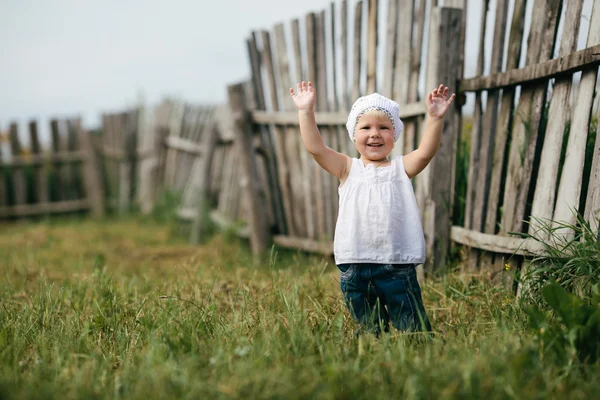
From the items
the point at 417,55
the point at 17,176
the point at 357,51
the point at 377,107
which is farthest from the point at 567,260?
the point at 17,176

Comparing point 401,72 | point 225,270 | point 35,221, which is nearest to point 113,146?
point 35,221

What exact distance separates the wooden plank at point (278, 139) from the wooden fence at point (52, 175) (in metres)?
5.87

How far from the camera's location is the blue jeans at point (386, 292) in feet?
8.61

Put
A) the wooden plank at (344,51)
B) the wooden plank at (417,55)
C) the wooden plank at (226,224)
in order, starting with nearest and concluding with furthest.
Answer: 1. the wooden plank at (417,55)
2. the wooden plank at (344,51)
3. the wooden plank at (226,224)

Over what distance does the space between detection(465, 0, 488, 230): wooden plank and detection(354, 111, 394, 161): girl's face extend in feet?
4.10

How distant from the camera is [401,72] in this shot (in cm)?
405

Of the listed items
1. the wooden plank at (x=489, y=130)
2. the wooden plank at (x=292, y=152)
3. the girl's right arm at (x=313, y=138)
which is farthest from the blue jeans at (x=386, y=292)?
the wooden plank at (x=292, y=152)

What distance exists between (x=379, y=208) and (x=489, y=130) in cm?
139

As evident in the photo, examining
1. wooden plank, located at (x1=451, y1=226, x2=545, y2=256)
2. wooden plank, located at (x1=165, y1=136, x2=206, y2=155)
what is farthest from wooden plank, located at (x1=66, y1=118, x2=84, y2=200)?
wooden plank, located at (x1=451, y1=226, x2=545, y2=256)

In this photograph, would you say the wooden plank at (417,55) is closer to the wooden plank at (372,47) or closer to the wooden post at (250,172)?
the wooden plank at (372,47)

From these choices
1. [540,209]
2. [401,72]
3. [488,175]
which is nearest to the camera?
[540,209]

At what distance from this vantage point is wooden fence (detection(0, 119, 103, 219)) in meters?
10.1

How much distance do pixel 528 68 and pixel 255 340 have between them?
6.97ft

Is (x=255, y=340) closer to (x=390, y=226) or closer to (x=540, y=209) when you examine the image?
(x=390, y=226)
